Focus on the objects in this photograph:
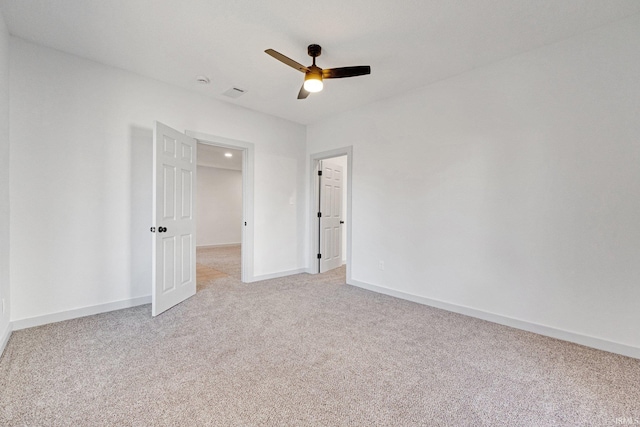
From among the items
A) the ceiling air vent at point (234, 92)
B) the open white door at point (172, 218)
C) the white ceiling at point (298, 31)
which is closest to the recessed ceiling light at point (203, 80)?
the white ceiling at point (298, 31)

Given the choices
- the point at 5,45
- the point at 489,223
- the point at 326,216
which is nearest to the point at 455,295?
the point at 489,223

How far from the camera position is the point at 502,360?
215 centimetres

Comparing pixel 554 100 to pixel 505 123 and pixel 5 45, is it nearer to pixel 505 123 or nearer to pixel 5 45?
pixel 505 123

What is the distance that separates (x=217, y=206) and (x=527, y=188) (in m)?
7.87

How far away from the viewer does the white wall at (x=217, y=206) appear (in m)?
8.31

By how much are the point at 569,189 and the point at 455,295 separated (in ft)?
4.94

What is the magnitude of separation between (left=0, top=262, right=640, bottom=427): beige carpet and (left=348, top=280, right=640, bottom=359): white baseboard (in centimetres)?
9

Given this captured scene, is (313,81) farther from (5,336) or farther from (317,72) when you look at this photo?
(5,336)

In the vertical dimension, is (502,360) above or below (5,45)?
below

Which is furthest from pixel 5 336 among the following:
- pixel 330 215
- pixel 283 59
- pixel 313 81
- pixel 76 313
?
pixel 330 215

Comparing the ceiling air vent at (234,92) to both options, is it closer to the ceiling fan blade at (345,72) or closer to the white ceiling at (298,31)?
the white ceiling at (298,31)

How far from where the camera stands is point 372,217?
13.3ft

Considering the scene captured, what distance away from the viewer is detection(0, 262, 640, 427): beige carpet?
1555mm

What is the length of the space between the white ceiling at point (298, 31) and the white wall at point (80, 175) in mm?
277
